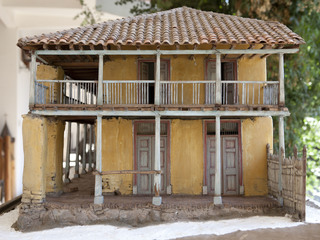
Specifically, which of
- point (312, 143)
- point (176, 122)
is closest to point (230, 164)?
point (176, 122)

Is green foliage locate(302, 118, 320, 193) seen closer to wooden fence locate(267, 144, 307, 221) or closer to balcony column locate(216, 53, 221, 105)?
wooden fence locate(267, 144, 307, 221)

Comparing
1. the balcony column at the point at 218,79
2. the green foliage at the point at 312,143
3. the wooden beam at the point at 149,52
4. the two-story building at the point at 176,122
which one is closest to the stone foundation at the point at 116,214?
the two-story building at the point at 176,122

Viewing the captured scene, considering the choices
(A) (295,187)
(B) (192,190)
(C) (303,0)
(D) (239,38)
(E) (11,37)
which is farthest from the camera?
(E) (11,37)

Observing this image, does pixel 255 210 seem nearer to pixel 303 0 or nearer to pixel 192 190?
pixel 192 190

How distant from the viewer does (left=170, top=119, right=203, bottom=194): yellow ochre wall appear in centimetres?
1270

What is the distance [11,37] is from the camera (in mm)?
20344

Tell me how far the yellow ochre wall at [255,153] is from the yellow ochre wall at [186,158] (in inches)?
Answer: 68.8

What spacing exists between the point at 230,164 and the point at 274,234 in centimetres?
393

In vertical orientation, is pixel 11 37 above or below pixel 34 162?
above

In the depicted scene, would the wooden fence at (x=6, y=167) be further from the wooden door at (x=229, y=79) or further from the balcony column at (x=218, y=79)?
the balcony column at (x=218, y=79)

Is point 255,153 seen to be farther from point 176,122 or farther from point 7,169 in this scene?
point 7,169

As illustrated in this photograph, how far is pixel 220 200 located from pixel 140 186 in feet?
11.1

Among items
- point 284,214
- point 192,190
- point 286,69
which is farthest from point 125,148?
point 286,69

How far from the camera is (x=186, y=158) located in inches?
503
